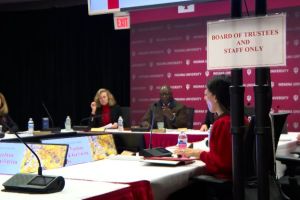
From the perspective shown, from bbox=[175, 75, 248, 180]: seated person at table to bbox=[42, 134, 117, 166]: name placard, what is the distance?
78 cm

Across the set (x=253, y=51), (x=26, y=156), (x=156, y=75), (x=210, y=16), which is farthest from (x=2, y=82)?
(x=253, y=51)

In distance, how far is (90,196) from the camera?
160 cm

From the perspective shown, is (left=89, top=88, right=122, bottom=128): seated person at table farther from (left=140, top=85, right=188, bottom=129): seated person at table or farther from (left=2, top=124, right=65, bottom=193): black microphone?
(left=2, top=124, right=65, bottom=193): black microphone

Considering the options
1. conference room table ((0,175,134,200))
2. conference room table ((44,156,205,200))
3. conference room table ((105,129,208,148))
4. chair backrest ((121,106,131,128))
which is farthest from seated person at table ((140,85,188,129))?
conference room table ((0,175,134,200))

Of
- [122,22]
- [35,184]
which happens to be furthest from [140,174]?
[122,22]

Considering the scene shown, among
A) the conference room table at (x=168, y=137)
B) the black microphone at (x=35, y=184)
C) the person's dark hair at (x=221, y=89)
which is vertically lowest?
the conference room table at (x=168, y=137)

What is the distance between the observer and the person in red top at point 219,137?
2.32 metres

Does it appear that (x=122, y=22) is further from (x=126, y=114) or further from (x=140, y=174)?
(x=140, y=174)

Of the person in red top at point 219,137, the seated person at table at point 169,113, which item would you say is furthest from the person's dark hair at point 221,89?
the seated person at table at point 169,113

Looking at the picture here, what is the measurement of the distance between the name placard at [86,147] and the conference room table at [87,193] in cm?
93

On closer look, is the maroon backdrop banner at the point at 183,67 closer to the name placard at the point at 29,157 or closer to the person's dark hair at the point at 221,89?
the person's dark hair at the point at 221,89

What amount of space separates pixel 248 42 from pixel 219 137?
3.45ft

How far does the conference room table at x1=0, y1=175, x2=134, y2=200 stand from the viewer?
1.61m

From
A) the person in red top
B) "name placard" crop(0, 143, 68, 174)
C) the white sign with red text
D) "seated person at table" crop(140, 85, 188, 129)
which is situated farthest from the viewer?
"seated person at table" crop(140, 85, 188, 129)
